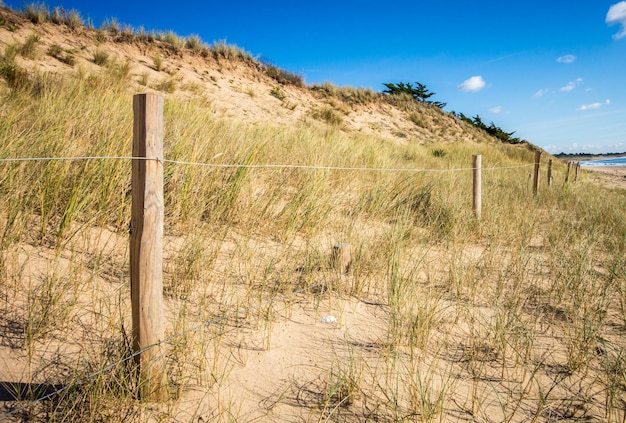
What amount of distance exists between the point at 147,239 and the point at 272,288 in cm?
137

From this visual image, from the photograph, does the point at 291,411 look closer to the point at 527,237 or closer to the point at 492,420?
the point at 492,420

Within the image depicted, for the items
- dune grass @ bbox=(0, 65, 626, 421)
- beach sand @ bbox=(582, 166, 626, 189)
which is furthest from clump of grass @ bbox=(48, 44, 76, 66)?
beach sand @ bbox=(582, 166, 626, 189)

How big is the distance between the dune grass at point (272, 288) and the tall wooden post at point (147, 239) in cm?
11

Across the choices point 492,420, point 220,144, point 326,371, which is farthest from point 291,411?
point 220,144

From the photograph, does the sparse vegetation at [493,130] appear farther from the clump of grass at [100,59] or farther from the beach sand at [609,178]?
the clump of grass at [100,59]

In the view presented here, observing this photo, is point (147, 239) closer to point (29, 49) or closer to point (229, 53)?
point (29, 49)

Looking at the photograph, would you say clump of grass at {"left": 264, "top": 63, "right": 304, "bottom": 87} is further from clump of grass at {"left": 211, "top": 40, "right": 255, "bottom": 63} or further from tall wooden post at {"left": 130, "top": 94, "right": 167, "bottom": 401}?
tall wooden post at {"left": 130, "top": 94, "right": 167, "bottom": 401}

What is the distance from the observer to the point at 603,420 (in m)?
1.78

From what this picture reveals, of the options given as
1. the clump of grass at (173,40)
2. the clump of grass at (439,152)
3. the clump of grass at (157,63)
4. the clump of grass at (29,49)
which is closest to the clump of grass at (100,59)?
the clump of grass at (29,49)

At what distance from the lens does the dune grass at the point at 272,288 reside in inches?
71.4

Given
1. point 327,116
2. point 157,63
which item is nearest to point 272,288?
point 157,63

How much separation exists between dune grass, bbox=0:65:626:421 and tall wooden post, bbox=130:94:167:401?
0.11 meters

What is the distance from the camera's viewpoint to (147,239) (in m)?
1.62

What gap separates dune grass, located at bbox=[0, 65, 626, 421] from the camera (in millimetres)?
1814
